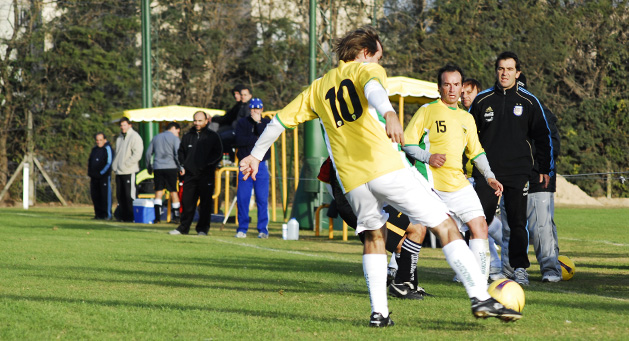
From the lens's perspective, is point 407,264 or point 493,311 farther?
point 407,264

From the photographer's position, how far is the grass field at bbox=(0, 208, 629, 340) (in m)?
5.36

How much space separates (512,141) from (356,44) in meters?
3.05

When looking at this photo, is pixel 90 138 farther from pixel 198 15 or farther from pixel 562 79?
pixel 562 79

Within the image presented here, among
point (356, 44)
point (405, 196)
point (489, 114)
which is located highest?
point (356, 44)

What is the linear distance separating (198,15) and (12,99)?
7656 mm

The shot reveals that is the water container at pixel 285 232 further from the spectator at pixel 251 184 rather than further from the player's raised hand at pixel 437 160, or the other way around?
the player's raised hand at pixel 437 160

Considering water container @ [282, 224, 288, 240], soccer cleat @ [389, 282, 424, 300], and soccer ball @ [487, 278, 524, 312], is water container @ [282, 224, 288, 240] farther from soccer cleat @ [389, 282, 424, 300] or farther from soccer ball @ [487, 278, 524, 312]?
soccer ball @ [487, 278, 524, 312]

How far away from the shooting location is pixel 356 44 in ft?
19.1

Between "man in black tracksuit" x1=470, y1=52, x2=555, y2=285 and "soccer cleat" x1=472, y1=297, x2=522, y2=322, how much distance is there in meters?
3.23

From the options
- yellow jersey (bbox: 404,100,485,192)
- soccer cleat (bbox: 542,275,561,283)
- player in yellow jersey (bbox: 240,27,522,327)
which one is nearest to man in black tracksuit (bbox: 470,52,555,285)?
soccer cleat (bbox: 542,275,561,283)

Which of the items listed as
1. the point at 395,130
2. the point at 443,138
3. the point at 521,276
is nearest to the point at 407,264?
the point at 443,138

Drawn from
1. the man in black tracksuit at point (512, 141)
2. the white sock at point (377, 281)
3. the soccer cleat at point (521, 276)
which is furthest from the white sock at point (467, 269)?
the soccer cleat at point (521, 276)

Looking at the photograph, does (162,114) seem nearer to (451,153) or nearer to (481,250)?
(451,153)

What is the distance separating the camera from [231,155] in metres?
19.5
